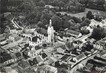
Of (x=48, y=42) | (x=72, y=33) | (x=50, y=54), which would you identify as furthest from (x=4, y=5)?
(x=50, y=54)

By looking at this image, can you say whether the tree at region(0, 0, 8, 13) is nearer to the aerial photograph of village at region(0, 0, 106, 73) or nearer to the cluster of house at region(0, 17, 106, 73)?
the aerial photograph of village at region(0, 0, 106, 73)

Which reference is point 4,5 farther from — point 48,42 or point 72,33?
point 48,42

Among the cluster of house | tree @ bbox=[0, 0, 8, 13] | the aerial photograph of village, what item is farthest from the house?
tree @ bbox=[0, 0, 8, 13]

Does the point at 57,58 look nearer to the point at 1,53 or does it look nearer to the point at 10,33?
the point at 1,53

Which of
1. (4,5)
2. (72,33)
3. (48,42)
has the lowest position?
(72,33)

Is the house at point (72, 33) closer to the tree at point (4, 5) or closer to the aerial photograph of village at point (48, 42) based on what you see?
the aerial photograph of village at point (48, 42)

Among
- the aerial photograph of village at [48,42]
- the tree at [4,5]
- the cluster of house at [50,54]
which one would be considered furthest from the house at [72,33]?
the tree at [4,5]

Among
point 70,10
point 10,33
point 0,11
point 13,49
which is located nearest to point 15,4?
point 0,11

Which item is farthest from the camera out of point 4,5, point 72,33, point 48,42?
point 4,5
